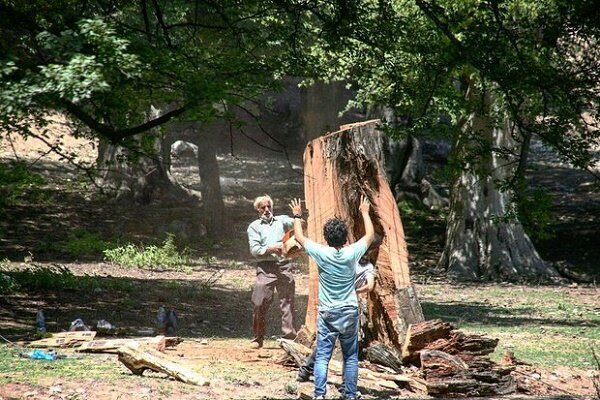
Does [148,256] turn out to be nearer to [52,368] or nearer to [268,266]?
[268,266]

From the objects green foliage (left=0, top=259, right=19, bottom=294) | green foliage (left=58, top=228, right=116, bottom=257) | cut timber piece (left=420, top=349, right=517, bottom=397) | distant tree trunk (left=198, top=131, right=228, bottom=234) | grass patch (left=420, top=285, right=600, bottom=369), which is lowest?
grass patch (left=420, top=285, right=600, bottom=369)

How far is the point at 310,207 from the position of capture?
12.6 meters

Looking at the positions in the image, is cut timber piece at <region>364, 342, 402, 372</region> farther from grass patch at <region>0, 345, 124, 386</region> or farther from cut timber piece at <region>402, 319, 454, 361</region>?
grass patch at <region>0, 345, 124, 386</region>

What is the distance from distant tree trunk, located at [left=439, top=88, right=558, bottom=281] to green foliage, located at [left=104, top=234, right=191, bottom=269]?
23.6ft

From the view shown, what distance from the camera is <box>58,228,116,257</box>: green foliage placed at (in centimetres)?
2633

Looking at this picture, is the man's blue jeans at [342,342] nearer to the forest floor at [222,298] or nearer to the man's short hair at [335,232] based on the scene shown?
the man's short hair at [335,232]

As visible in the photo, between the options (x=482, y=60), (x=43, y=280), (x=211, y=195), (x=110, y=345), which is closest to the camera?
(x=110, y=345)

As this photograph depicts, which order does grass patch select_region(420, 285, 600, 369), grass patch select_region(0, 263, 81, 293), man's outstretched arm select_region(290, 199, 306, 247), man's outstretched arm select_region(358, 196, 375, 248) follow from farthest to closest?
grass patch select_region(0, 263, 81, 293), grass patch select_region(420, 285, 600, 369), man's outstretched arm select_region(290, 199, 306, 247), man's outstretched arm select_region(358, 196, 375, 248)

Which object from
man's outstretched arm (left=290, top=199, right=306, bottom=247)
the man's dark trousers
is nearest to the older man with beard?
the man's dark trousers

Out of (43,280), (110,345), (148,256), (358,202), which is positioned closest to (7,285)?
(43,280)

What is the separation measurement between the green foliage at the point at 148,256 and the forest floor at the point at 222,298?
1.14ft

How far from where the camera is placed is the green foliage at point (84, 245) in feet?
86.4

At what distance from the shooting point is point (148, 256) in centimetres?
2561

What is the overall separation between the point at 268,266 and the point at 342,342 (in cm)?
364
